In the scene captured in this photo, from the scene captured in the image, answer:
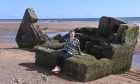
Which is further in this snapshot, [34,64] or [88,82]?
[34,64]

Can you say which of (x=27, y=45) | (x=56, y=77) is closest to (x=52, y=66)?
(x=56, y=77)

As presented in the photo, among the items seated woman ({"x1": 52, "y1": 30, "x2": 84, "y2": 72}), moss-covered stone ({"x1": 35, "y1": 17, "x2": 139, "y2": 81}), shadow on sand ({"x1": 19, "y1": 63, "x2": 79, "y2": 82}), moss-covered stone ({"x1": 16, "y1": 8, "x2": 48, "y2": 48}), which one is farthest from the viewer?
moss-covered stone ({"x1": 16, "y1": 8, "x2": 48, "y2": 48})

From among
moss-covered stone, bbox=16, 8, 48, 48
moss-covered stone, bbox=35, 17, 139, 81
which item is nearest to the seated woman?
moss-covered stone, bbox=35, 17, 139, 81

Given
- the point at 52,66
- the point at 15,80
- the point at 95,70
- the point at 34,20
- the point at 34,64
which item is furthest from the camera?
the point at 34,20

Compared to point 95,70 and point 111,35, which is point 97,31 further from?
point 95,70

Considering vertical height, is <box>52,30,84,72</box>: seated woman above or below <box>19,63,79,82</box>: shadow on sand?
above

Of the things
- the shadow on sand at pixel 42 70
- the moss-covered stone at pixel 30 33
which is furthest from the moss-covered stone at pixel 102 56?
the moss-covered stone at pixel 30 33

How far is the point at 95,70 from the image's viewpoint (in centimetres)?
1185

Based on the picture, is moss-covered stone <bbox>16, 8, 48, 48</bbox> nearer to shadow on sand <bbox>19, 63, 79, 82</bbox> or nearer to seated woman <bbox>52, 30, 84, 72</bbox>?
shadow on sand <bbox>19, 63, 79, 82</bbox>

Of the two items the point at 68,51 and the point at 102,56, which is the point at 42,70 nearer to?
the point at 68,51

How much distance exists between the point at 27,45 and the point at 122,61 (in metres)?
7.75

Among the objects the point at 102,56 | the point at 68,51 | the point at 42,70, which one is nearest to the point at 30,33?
the point at 42,70

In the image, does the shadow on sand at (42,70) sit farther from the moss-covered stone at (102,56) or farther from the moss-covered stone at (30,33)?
the moss-covered stone at (30,33)

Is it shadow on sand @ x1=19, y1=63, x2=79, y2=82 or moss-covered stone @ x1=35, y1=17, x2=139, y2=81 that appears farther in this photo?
shadow on sand @ x1=19, y1=63, x2=79, y2=82
